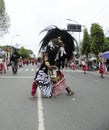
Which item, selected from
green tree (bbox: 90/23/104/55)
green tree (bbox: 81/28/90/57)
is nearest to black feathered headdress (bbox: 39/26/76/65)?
green tree (bbox: 90/23/104/55)

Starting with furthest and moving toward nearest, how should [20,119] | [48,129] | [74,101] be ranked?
[74,101], [20,119], [48,129]

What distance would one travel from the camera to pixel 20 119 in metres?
8.43

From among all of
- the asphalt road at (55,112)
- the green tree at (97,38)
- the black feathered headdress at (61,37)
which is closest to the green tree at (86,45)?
the green tree at (97,38)

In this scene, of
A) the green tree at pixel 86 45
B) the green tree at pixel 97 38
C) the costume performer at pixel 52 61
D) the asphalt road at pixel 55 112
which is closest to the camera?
the asphalt road at pixel 55 112

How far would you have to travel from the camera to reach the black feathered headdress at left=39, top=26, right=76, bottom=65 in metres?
12.5

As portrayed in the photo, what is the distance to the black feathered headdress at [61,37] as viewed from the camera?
494 inches

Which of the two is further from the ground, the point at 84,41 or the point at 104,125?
the point at 84,41

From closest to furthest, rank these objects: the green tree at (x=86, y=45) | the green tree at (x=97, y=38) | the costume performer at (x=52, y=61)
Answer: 1. the costume performer at (x=52, y=61)
2. the green tree at (x=97, y=38)
3. the green tree at (x=86, y=45)

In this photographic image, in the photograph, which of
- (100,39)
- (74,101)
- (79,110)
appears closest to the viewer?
(79,110)

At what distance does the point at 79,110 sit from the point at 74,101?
1.71 meters

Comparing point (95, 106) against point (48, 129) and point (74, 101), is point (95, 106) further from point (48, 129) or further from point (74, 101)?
point (48, 129)

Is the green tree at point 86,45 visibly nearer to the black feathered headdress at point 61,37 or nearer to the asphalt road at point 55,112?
the black feathered headdress at point 61,37

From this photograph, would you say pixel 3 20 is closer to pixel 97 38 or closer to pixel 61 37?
pixel 97 38

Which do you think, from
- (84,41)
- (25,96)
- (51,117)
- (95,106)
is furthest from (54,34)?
(84,41)
